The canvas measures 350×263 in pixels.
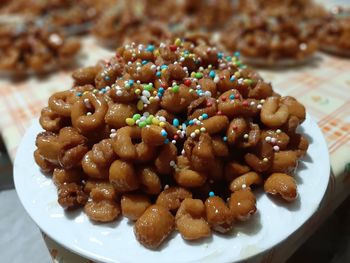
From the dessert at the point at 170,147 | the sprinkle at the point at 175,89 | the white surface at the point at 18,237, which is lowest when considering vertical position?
the white surface at the point at 18,237

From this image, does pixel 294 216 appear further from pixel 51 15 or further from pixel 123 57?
pixel 51 15

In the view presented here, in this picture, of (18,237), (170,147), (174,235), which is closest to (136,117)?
(170,147)

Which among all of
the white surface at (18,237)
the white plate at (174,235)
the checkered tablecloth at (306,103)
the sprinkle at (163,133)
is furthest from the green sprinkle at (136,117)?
the white surface at (18,237)

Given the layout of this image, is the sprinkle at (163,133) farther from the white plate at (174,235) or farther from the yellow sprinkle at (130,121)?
the white plate at (174,235)

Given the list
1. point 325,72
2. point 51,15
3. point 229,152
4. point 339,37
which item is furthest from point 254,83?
point 51,15

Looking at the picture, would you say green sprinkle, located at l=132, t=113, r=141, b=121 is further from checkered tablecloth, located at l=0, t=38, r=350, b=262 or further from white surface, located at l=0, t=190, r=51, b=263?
white surface, located at l=0, t=190, r=51, b=263

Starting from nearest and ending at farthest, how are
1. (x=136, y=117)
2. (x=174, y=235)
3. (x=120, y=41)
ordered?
(x=174, y=235) → (x=136, y=117) → (x=120, y=41)

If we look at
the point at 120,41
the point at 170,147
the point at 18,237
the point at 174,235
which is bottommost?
the point at 18,237

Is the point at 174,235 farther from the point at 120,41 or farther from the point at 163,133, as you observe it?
the point at 120,41
